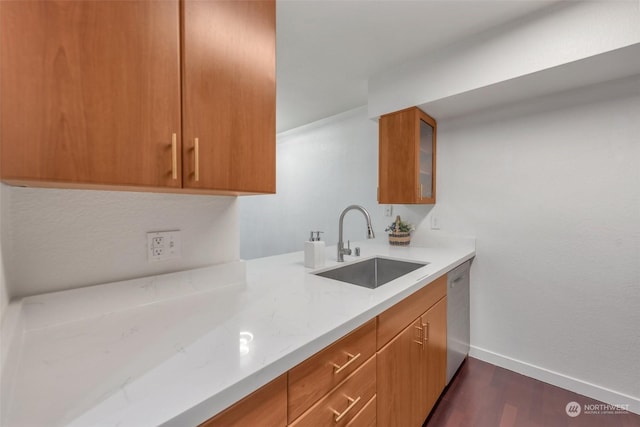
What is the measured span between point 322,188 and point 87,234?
280 cm

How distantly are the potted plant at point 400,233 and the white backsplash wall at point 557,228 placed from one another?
357 mm

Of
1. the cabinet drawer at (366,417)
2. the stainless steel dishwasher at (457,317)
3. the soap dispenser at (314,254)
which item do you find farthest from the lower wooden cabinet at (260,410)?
the stainless steel dishwasher at (457,317)

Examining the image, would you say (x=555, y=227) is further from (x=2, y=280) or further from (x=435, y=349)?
(x=2, y=280)

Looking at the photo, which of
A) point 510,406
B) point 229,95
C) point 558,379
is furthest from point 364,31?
point 558,379

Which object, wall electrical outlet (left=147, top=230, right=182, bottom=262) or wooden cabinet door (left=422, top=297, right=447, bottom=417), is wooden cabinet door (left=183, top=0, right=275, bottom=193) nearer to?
wall electrical outlet (left=147, top=230, right=182, bottom=262)

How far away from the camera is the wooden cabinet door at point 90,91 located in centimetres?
49

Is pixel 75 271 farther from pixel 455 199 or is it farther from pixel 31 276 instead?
pixel 455 199

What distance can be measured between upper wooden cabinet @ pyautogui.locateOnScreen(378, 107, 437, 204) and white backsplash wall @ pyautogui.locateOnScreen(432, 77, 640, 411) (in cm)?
18

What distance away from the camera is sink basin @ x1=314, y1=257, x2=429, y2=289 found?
5.39 feet

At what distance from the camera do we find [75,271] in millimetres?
780

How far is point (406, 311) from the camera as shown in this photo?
117 cm

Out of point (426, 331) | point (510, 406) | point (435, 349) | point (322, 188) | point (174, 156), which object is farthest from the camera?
point (322, 188)

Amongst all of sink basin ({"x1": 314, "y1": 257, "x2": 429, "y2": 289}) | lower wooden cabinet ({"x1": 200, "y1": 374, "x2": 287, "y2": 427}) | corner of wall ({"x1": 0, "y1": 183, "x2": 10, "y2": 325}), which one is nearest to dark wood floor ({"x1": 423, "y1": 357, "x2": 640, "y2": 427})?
sink basin ({"x1": 314, "y1": 257, "x2": 429, "y2": 289})

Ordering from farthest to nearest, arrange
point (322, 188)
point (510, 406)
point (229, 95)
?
point (322, 188)
point (510, 406)
point (229, 95)
